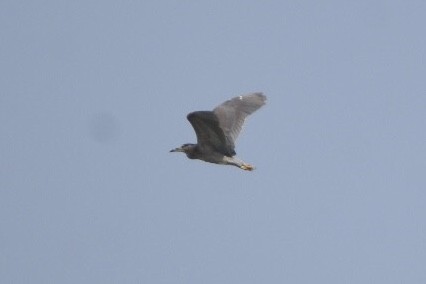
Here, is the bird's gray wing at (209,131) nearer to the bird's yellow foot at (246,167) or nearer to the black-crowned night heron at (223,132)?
the black-crowned night heron at (223,132)

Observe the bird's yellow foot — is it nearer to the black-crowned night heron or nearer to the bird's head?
the black-crowned night heron

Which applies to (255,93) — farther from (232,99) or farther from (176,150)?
(176,150)

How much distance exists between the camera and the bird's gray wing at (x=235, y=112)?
107 feet

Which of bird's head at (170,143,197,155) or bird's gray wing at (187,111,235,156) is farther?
bird's head at (170,143,197,155)

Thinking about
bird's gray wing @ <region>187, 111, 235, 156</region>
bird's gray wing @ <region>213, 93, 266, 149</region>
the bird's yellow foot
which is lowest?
the bird's yellow foot

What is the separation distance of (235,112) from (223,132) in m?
1.29

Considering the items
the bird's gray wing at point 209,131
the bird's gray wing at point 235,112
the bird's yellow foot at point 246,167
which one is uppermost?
the bird's gray wing at point 235,112

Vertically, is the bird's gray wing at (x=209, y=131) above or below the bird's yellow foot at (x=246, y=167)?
above

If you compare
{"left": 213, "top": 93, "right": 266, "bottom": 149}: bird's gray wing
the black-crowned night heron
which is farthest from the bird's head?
{"left": 213, "top": 93, "right": 266, "bottom": 149}: bird's gray wing

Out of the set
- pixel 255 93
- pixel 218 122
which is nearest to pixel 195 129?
pixel 218 122

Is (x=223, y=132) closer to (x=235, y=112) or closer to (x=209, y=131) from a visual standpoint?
(x=209, y=131)

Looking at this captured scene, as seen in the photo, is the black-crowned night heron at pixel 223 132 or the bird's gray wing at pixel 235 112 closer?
the black-crowned night heron at pixel 223 132

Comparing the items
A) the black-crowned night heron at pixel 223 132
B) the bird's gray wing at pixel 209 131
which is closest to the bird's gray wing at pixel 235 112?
the black-crowned night heron at pixel 223 132

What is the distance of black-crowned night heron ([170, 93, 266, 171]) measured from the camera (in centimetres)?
3203
